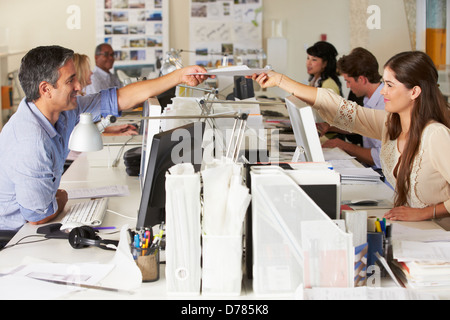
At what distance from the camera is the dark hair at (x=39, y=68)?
234 cm

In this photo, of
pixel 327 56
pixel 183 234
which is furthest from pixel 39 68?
pixel 327 56

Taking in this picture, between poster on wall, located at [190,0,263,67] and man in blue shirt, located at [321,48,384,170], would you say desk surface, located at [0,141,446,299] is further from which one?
poster on wall, located at [190,0,263,67]

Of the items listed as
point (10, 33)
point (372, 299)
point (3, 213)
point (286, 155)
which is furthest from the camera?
point (10, 33)

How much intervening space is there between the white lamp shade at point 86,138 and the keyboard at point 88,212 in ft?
1.33

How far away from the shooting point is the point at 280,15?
7012mm

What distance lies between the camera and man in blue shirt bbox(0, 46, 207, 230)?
7.16ft

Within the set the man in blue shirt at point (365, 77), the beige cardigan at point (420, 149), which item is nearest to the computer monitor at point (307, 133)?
the beige cardigan at point (420, 149)

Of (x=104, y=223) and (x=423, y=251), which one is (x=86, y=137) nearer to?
(x=104, y=223)

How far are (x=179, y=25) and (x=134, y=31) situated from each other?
544 millimetres

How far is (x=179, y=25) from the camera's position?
701cm

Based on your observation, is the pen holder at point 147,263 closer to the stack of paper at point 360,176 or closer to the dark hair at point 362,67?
the stack of paper at point 360,176
